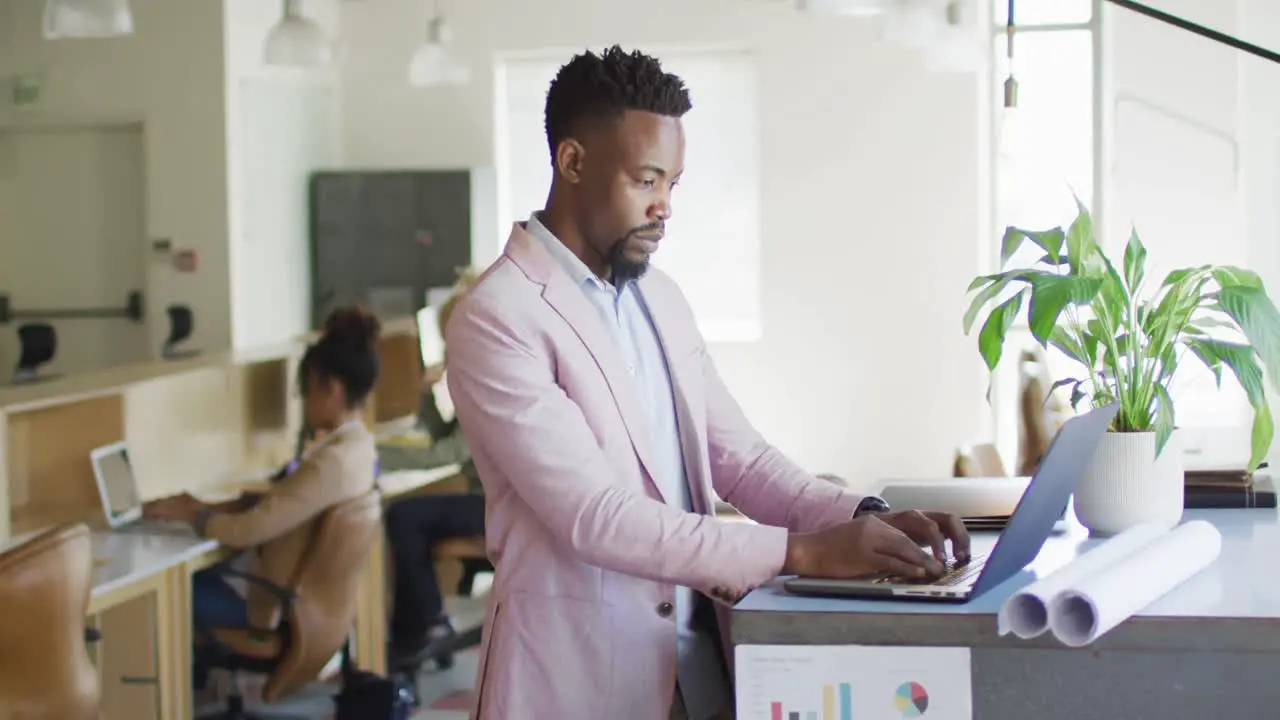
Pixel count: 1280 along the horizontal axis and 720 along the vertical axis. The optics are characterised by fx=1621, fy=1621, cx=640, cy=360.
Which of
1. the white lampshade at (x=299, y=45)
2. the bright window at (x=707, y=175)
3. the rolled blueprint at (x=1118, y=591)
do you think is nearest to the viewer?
the rolled blueprint at (x=1118, y=591)

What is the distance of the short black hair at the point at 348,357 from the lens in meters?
4.59

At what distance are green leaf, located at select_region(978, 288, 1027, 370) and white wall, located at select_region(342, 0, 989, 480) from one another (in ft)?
21.5

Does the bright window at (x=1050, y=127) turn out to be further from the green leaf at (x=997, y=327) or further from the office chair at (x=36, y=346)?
the green leaf at (x=997, y=327)

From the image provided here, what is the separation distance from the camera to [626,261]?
1.92m

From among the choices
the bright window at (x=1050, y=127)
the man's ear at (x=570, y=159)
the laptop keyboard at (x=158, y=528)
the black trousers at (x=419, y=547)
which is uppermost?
the bright window at (x=1050, y=127)

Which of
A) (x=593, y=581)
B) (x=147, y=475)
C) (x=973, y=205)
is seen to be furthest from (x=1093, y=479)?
(x=973, y=205)

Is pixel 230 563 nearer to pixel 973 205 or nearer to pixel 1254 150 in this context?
pixel 973 205

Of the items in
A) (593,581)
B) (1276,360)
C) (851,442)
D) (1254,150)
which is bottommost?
(851,442)

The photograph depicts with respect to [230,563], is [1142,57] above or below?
above

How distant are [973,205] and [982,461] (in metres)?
4.11

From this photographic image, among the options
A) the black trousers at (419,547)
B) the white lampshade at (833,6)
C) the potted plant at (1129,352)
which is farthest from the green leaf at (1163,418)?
the black trousers at (419,547)

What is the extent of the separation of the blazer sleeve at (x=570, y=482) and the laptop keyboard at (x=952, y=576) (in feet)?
0.40

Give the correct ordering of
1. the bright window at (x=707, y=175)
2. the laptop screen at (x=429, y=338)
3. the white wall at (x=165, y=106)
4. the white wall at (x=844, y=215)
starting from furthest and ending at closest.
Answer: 1. the bright window at (x=707, y=175)
2. the white wall at (x=844, y=215)
3. the white wall at (x=165, y=106)
4. the laptop screen at (x=429, y=338)

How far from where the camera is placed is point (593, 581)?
6.21 feet
